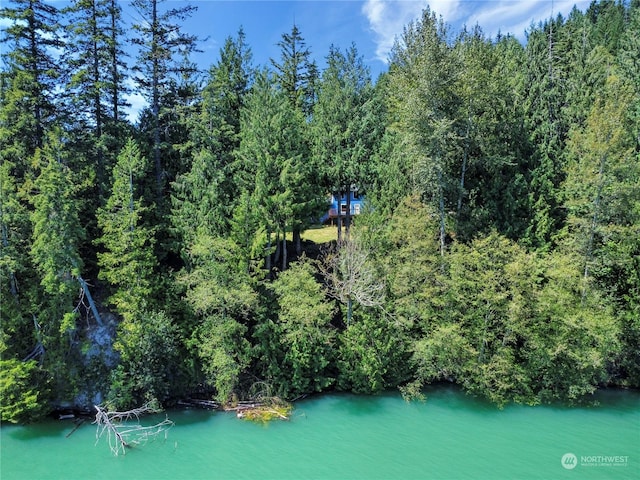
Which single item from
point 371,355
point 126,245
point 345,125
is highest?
point 345,125

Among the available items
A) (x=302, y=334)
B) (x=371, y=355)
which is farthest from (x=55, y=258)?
(x=371, y=355)

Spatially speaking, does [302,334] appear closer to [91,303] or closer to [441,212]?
[441,212]

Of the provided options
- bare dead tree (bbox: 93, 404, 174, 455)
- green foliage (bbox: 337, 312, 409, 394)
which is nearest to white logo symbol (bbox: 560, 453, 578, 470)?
green foliage (bbox: 337, 312, 409, 394)

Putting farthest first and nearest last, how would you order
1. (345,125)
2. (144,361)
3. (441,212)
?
1. (345,125)
2. (441,212)
3. (144,361)

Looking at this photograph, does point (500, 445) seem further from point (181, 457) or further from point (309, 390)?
point (181, 457)

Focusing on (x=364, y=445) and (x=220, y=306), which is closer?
(x=364, y=445)

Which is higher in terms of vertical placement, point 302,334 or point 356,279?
point 356,279

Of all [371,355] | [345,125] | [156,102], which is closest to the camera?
[371,355]
